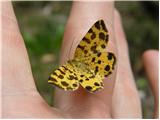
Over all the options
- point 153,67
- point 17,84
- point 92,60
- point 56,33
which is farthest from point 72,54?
point 56,33

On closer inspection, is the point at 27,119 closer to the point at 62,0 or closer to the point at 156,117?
the point at 156,117

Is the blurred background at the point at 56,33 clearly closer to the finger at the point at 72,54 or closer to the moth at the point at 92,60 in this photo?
the finger at the point at 72,54

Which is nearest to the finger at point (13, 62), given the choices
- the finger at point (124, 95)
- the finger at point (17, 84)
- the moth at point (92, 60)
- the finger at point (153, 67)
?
the finger at point (17, 84)

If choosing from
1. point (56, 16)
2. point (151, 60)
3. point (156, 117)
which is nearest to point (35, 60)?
point (56, 16)

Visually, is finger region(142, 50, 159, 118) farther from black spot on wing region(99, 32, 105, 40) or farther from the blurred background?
the blurred background

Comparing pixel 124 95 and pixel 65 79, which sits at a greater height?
pixel 65 79

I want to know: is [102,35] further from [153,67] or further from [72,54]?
[153,67]
